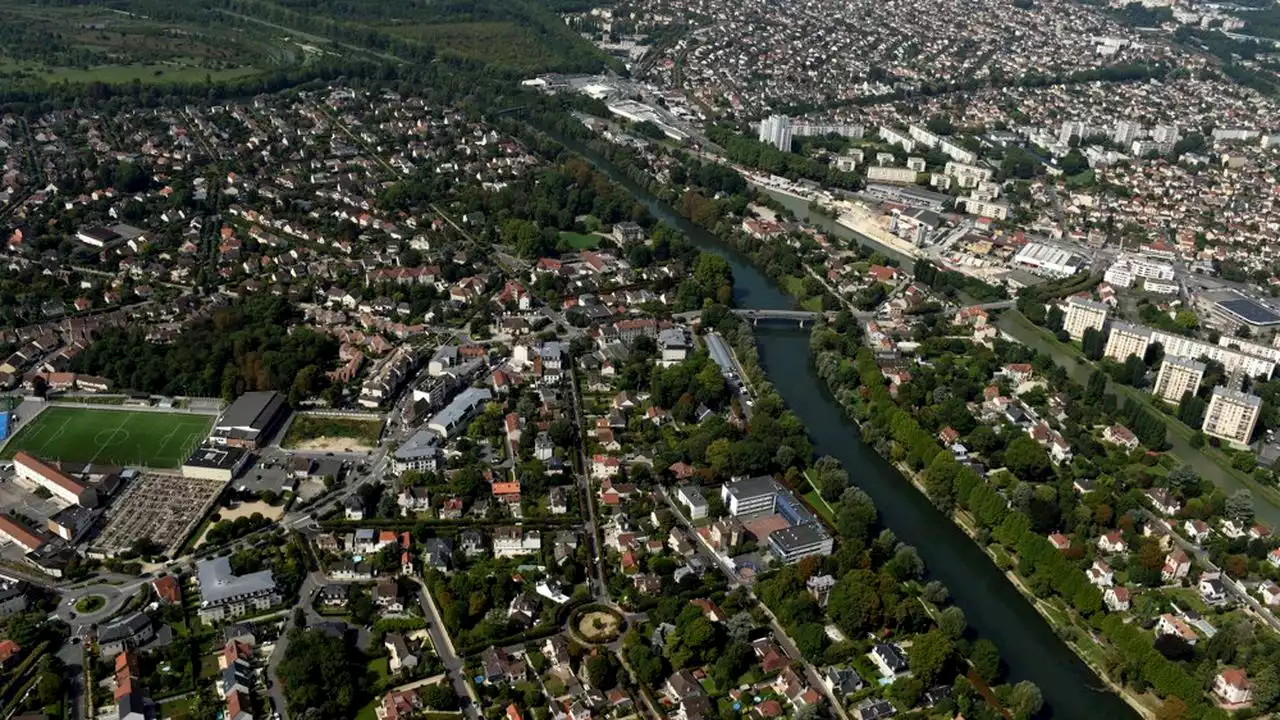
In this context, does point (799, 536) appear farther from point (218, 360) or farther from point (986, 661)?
point (218, 360)

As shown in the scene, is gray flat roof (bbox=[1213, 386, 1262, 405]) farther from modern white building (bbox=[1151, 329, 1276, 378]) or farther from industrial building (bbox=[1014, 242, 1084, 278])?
industrial building (bbox=[1014, 242, 1084, 278])

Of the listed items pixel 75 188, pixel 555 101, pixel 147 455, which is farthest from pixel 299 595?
pixel 555 101

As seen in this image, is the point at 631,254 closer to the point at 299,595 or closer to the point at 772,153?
the point at 772,153

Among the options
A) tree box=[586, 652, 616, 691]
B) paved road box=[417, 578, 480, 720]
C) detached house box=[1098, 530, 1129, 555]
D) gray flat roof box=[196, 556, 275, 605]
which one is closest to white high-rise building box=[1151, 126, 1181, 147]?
detached house box=[1098, 530, 1129, 555]

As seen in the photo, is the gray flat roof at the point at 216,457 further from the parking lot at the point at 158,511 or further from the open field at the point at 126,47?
the open field at the point at 126,47

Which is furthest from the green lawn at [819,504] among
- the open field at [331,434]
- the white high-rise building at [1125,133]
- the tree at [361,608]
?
the white high-rise building at [1125,133]

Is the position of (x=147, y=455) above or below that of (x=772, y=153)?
below
